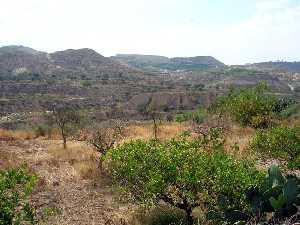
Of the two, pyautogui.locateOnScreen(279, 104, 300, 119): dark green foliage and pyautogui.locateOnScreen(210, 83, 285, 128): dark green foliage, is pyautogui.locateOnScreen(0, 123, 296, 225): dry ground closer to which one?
pyautogui.locateOnScreen(210, 83, 285, 128): dark green foliage

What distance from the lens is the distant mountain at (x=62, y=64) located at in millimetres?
130750

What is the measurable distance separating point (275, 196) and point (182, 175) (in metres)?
2.79

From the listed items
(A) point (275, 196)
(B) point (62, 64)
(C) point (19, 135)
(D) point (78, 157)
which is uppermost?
(A) point (275, 196)

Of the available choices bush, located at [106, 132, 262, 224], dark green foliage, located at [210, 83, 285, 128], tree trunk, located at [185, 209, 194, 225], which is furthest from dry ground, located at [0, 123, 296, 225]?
tree trunk, located at [185, 209, 194, 225]

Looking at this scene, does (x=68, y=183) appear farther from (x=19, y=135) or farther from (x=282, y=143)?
(x=19, y=135)

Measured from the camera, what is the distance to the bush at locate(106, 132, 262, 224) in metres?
11.8

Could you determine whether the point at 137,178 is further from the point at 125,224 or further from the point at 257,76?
the point at 257,76

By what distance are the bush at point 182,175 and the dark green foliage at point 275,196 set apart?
0.64 m

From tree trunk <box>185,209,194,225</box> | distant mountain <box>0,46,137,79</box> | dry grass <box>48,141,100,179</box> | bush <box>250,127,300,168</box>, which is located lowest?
distant mountain <box>0,46,137,79</box>

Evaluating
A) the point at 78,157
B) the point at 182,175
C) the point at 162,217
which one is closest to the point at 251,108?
the point at 78,157

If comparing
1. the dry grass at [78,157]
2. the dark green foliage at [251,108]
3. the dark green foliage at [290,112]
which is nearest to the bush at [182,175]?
the dry grass at [78,157]

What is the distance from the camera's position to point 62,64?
150 m

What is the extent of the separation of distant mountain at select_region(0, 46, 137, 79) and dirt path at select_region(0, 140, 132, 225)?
98.2m

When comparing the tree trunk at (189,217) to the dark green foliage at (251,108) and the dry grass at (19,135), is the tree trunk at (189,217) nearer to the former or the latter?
the dark green foliage at (251,108)
